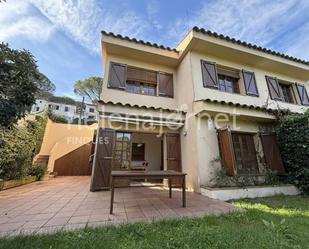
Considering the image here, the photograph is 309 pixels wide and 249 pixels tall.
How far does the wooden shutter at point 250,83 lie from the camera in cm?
923

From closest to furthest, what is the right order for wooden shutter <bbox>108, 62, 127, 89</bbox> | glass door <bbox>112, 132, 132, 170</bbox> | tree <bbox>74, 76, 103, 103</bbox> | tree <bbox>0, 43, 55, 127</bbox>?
tree <bbox>0, 43, 55, 127</bbox> → glass door <bbox>112, 132, 132, 170</bbox> → wooden shutter <bbox>108, 62, 127, 89</bbox> → tree <bbox>74, 76, 103, 103</bbox>

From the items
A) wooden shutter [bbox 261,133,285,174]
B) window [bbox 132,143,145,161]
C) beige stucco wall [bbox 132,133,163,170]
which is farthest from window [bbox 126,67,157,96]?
wooden shutter [bbox 261,133,285,174]

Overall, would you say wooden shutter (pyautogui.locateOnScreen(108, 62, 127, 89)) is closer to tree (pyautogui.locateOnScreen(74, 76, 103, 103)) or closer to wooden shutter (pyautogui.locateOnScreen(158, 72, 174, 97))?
wooden shutter (pyautogui.locateOnScreen(158, 72, 174, 97))

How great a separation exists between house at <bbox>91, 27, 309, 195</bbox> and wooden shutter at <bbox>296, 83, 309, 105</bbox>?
5.7 inches

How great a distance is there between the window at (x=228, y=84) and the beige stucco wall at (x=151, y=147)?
5.72m

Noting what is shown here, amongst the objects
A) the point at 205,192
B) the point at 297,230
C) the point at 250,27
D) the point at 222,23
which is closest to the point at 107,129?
the point at 205,192

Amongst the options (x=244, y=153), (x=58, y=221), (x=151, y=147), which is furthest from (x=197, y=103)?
(x=151, y=147)

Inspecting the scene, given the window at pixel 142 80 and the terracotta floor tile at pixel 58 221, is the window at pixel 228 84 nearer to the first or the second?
the window at pixel 142 80

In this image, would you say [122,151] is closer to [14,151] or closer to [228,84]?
[14,151]

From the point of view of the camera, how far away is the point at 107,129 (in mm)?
7574

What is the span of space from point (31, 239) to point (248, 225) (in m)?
4.28

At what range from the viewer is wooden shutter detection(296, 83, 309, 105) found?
10.6m

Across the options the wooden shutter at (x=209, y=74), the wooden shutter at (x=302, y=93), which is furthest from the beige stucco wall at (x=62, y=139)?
the wooden shutter at (x=302, y=93)

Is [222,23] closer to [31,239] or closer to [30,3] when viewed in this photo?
[30,3]
